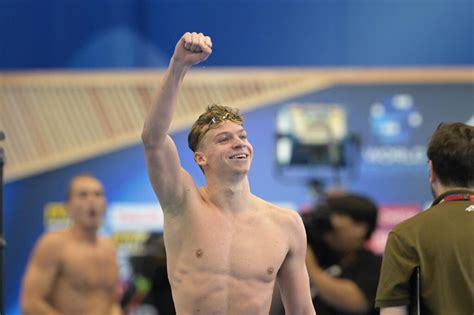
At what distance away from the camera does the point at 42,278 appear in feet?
18.5

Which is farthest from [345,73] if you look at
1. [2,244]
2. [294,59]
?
[2,244]

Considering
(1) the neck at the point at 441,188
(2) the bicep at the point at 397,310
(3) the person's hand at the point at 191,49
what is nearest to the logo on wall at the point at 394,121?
(1) the neck at the point at 441,188

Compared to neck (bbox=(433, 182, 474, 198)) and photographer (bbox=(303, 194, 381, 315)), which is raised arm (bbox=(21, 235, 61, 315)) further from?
neck (bbox=(433, 182, 474, 198))

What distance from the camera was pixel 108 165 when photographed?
7121 millimetres

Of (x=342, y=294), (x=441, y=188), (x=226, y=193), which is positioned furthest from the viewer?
(x=342, y=294)

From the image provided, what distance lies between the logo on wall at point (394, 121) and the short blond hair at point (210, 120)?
3.69 meters

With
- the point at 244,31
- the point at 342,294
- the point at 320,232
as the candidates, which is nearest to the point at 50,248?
the point at 320,232

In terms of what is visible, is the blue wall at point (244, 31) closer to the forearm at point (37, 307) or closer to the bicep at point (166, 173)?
the forearm at point (37, 307)

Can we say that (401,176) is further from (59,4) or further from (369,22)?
(59,4)

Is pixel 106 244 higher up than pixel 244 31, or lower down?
lower down

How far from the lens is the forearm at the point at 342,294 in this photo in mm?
4645

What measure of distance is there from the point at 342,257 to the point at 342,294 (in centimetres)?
44

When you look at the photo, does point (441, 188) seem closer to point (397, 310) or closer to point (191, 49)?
point (397, 310)

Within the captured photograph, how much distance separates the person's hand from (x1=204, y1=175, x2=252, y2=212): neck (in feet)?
1.57
